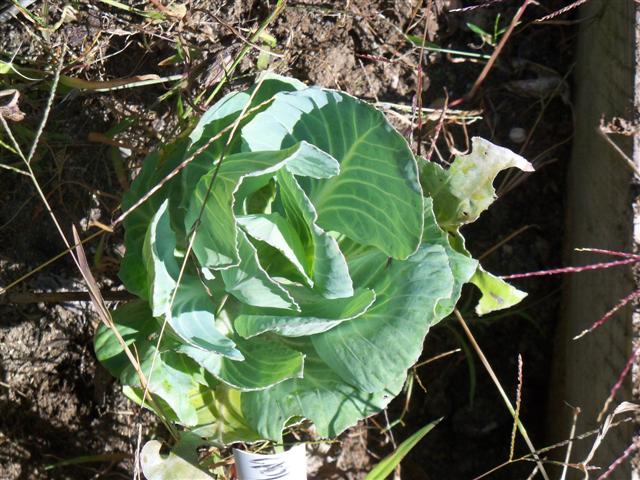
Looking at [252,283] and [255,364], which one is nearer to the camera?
[252,283]

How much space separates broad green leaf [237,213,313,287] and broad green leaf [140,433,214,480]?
18.4 inches

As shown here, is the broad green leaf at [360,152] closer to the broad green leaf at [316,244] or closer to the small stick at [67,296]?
the broad green leaf at [316,244]

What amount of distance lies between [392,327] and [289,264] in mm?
219

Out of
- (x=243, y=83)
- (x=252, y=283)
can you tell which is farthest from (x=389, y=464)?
(x=243, y=83)

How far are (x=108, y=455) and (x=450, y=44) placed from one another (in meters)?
1.36

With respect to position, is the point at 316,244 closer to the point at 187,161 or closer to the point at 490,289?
the point at 187,161

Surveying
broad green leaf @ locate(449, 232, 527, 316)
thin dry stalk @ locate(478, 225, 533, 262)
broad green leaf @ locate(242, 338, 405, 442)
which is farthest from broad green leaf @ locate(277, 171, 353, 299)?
thin dry stalk @ locate(478, 225, 533, 262)

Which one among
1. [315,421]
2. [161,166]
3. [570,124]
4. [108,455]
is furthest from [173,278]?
[570,124]

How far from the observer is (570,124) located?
2.04 m

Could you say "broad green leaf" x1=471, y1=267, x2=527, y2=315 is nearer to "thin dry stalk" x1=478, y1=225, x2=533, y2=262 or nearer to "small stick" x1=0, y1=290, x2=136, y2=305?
"thin dry stalk" x1=478, y1=225, x2=533, y2=262

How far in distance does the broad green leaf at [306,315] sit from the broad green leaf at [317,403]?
0.11m

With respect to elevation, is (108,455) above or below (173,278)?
below

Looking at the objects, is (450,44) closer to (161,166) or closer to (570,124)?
(570,124)

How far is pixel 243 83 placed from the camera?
188 cm
